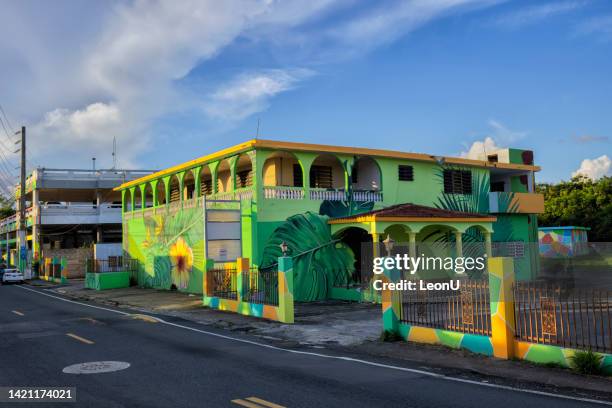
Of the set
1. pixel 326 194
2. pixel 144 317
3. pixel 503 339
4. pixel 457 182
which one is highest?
pixel 457 182

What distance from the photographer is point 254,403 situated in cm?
775

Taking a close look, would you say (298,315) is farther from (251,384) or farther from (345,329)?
(251,384)

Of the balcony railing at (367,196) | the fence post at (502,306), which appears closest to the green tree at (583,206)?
the balcony railing at (367,196)

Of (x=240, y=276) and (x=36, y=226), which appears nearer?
(x=240, y=276)

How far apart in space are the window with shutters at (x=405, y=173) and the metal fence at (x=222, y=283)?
1099 cm

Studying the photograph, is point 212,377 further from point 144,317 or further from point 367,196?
point 367,196

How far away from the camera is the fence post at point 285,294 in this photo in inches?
677

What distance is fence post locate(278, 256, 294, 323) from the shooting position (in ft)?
56.4

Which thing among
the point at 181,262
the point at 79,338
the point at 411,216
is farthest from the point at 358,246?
the point at 79,338

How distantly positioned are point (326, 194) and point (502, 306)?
15098 mm

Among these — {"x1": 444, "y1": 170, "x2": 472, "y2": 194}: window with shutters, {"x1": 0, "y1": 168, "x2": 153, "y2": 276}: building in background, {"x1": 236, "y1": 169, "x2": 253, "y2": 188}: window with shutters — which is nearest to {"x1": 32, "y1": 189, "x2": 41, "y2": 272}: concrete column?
{"x1": 0, "y1": 168, "x2": 153, "y2": 276}: building in background

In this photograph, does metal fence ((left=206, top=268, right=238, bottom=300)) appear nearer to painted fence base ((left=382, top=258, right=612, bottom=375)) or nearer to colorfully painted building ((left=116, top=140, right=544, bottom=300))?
colorfully painted building ((left=116, top=140, right=544, bottom=300))

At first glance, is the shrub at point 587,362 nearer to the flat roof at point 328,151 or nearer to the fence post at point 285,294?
the fence post at point 285,294

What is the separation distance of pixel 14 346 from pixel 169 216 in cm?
1763
